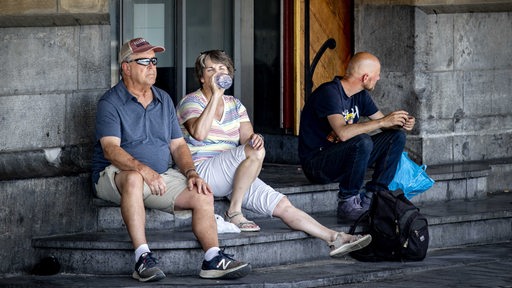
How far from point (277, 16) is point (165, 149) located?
3565 millimetres

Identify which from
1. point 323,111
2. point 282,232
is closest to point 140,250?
point 282,232

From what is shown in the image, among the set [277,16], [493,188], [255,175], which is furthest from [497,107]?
[255,175]

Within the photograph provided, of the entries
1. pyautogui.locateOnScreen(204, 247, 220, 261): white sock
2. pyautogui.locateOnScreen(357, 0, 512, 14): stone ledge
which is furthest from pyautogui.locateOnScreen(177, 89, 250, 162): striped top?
pyautogui.locateOnScreen(357, 0, 512, 14): stone ledge

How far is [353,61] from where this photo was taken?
10.8 m

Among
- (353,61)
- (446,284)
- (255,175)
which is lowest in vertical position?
Result: (446,284)

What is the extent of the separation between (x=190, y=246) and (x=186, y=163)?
0.61m

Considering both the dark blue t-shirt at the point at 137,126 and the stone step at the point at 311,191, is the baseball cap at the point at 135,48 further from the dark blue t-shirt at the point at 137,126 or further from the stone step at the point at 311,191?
the stone step at the point at 311,191

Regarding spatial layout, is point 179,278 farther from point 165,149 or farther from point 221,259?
point 165,149

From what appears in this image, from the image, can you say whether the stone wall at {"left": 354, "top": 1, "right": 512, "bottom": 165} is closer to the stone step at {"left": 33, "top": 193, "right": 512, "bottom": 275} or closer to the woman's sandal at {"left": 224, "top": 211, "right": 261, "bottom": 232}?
the stone step at {"left": 33, "top": 193, "right": 512, "bottom": 275}

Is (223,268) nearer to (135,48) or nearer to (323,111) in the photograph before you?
(135,48)

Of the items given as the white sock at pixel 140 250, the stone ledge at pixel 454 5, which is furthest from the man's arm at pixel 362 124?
the white sock at pixel 140 250

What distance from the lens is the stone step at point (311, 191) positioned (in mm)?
9867

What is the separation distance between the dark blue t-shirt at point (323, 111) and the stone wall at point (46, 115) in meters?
1.70

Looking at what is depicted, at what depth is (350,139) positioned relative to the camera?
10.5 meters
